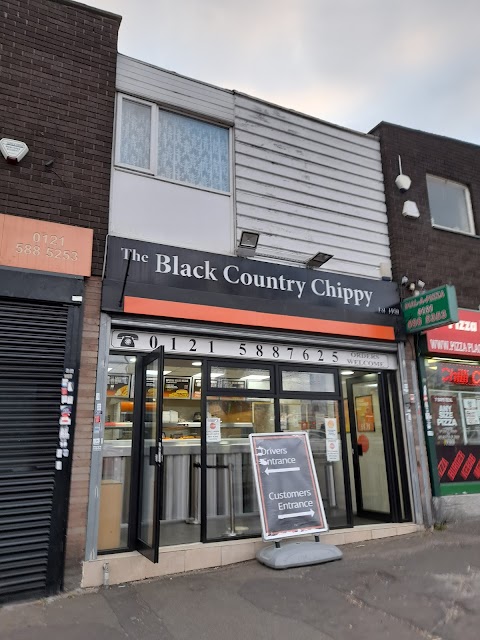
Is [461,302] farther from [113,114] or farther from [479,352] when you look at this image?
[113,114]

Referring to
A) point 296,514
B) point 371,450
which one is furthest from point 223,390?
point 371,450

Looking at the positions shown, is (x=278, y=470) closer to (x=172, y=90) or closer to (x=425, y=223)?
(x=425, y=223)

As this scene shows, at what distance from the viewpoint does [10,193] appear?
5.36 meters

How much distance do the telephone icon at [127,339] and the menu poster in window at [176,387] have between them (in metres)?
0.95

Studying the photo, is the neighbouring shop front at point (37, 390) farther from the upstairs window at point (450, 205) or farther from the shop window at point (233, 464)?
the upstairs window at point (450, 205)

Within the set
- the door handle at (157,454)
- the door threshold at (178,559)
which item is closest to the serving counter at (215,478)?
the door threshold at (178,559)

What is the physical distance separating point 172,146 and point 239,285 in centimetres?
228

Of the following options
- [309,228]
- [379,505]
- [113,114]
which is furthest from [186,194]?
[379,505]

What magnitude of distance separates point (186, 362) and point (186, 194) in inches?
92.0

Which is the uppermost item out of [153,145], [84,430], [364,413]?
[153,145]

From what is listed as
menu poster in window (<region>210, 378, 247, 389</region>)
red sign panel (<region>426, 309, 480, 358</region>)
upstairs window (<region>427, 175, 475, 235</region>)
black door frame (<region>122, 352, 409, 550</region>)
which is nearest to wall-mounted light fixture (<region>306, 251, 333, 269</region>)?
black door frame (<region>122, 352, 409, 550</region>)

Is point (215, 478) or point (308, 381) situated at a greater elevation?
point (308, 381)

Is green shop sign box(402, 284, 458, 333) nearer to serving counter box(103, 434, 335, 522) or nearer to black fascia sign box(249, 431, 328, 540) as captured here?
serving counter box(103, 434, 335, 522)

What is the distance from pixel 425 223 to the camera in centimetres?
841
